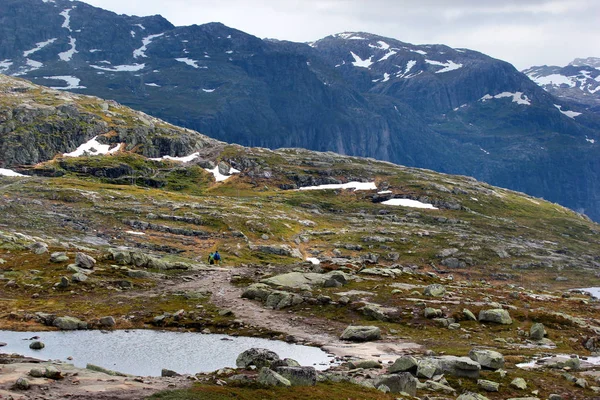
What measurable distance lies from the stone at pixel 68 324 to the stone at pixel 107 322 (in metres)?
1.62

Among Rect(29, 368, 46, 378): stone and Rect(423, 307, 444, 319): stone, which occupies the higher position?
Rect(29, 368, 46, 378): stone

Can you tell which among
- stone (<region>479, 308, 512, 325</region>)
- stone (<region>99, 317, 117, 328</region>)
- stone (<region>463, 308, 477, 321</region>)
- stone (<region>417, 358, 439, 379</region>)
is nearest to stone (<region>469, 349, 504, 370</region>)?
stone (<region>417, 358, 439, 379</region>)

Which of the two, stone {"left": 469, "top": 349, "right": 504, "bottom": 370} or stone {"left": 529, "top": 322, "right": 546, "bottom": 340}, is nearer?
stone {"left": 469, "top": 349, "right": 504, "bottom": 370}

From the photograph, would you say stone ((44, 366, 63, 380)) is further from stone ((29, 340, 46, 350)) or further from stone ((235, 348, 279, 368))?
stone ((29, 340, 46, 350))

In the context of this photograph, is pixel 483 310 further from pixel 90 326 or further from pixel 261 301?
pixel 90 326

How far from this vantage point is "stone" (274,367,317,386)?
36.4m

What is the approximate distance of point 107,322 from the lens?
185ft

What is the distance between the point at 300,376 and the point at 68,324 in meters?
28.5

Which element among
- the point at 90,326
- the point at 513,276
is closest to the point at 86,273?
the point at 90,326

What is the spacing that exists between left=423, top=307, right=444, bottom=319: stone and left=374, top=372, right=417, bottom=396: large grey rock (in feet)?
81.1

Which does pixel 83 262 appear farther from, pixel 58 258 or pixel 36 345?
pixel 36 345

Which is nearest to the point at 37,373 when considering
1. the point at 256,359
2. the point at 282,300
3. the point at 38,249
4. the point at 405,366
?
the point at 256,359

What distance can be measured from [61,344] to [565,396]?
4021 centimetres

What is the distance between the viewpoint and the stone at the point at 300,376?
36406mm
